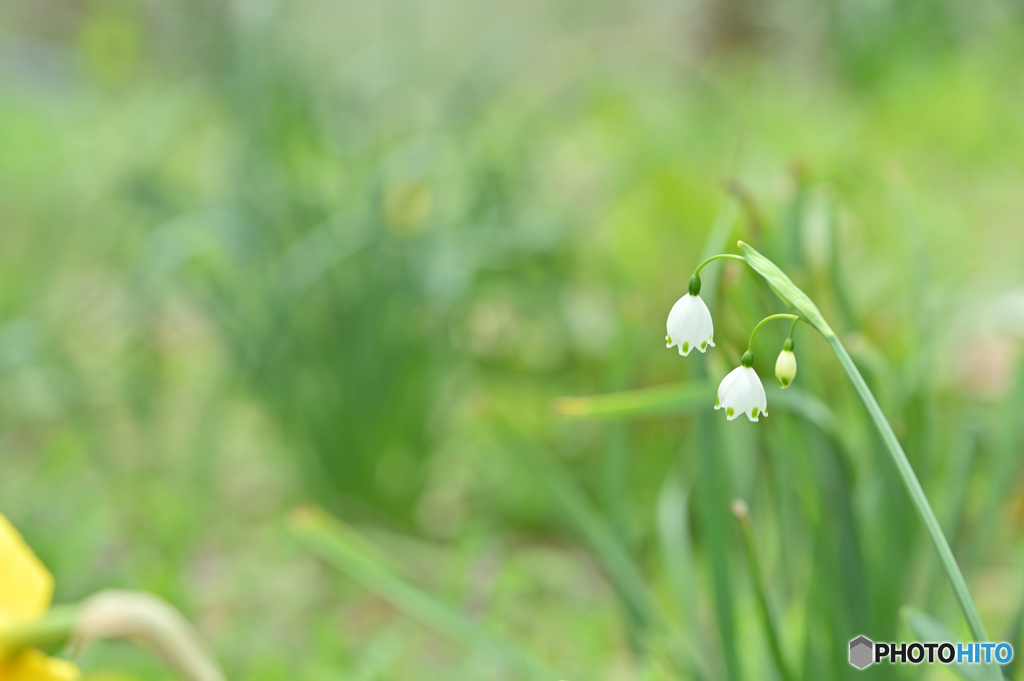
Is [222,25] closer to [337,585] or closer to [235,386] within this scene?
[235,386]

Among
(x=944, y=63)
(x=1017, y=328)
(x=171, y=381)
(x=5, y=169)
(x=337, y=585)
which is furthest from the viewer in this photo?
(x=944, y=63)

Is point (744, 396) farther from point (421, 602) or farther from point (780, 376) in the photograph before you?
point (421, 602)

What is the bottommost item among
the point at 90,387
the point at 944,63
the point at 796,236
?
the point at 90,387

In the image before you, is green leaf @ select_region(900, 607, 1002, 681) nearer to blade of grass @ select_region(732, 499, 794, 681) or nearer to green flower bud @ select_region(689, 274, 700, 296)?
blade of grass @ select_region(732, 499, 794, 681)

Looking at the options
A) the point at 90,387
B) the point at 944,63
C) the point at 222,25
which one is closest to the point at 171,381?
the point at 90,387

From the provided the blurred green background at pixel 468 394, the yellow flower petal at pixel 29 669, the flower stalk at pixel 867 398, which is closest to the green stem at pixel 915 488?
the flower stalk at pixel 867 398
